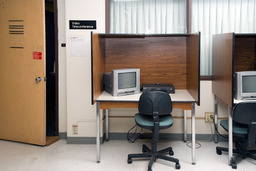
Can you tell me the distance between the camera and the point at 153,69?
3.75 m

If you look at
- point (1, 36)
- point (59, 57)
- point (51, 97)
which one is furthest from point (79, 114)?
point (51, 97)

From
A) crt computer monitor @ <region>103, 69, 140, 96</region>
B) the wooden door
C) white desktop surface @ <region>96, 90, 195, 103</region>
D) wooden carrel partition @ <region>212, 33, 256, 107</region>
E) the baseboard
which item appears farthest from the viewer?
the baseboard

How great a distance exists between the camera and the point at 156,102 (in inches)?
111

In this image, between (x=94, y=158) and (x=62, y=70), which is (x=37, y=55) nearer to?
(x=62, y=70)

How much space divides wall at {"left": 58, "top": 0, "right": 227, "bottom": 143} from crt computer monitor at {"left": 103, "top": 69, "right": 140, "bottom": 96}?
0.40 metres

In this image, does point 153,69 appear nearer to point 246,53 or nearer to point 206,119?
point 206,119

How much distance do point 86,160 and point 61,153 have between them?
0.40 meters

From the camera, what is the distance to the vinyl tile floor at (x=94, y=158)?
295cm

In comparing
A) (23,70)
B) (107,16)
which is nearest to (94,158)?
(23,70)

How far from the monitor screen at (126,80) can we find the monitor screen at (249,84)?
4.11 ft

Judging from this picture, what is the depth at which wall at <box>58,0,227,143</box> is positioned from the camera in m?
3.55

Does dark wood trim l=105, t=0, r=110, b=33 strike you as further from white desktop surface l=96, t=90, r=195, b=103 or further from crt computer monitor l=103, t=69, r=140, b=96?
white desktop surface l=96, t=90, r=195, b=103

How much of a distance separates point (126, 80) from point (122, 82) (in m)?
0.07

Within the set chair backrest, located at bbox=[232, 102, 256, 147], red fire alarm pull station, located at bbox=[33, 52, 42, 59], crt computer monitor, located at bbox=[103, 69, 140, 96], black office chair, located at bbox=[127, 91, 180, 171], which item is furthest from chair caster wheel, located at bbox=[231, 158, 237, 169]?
red fire alarm pull station, located at bbox=[33, 52, 42, 59]
